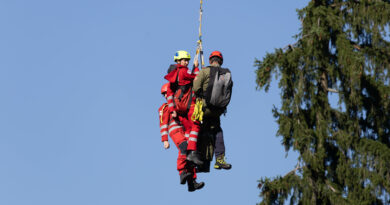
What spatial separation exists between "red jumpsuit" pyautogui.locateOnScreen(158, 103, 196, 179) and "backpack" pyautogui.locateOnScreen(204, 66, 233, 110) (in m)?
0.98

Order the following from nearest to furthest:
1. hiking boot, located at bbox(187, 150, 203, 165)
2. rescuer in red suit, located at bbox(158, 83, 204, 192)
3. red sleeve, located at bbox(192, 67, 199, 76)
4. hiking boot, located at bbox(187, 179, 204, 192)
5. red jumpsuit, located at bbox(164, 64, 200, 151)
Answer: hiking boot, located at bbox(187, 150, 203, 165) < red jumpsuit, located at bbox(164, 64, 200, 151) < red sleeve, located at bbox(192, 67, 199, 76) < rescuer in red suit, located at bbox(158, 83, 204, 192) < hiking boot, located at bbox(187, 179, 204, 192)

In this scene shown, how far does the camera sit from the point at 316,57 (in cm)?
2002

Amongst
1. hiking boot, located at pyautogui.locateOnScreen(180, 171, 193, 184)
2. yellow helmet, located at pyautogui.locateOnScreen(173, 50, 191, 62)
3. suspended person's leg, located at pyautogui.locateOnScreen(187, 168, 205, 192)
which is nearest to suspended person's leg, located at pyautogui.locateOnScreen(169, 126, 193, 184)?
hiking boot, located at pyautogui.locateOnScreen(180, 171, 193, 184)

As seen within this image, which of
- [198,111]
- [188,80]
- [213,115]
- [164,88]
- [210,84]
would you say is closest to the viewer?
[210,84]

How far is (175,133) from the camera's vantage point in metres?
20.5

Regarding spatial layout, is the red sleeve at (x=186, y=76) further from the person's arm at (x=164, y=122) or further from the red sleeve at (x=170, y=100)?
the person's arm at (x=164, y=122)

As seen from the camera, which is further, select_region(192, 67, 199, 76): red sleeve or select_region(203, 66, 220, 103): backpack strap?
select_region(192, 67, 199, 76): red sleeve

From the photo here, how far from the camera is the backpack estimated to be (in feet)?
64.4

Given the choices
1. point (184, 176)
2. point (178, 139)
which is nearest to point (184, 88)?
point (178, 139)

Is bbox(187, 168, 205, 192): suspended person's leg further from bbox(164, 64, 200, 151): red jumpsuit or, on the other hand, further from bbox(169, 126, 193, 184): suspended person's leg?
bbox(164, 64, 200, 151): red jumpsuit

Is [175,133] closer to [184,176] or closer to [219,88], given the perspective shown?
[184,176]

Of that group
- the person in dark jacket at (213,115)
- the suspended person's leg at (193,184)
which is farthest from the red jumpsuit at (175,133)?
the person in dark jacket at (213,115)

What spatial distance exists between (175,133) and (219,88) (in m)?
1.33

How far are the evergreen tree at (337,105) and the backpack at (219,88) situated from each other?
56 centimetres
